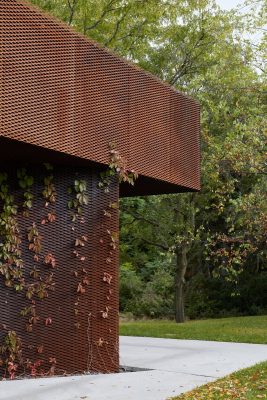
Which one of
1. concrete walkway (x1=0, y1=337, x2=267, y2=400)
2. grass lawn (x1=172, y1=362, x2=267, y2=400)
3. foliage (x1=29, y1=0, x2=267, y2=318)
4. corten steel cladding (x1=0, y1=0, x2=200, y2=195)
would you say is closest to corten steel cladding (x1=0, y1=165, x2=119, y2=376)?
concrete walkway (x1=0, y1=337, x2=267, y2=400)

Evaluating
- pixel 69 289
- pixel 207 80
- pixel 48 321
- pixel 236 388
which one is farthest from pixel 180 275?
pixel 236 388

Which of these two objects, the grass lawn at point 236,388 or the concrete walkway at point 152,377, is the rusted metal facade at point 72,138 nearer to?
the concrete walkway at point 152,377

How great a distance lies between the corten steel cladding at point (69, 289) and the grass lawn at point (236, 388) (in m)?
1.56

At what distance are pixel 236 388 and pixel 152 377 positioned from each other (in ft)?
3.50

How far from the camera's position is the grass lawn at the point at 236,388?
5.93m

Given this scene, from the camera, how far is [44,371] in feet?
23.1

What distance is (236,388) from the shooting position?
6379mm

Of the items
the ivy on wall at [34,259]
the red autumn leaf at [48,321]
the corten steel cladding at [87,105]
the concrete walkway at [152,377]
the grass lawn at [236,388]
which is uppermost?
the corten steel cladding at [87,105]

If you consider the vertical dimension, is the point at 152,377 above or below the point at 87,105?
below

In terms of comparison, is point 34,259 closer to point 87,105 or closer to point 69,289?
point 69,289

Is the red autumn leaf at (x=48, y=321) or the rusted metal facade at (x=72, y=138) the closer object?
the rusted metal facade at (x=72, y=138)

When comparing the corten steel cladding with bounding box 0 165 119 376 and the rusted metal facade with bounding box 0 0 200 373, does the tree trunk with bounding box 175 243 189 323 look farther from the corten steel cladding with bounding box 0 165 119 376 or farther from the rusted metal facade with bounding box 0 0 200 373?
the corten steel cladding with bounding box 0 165 119 376

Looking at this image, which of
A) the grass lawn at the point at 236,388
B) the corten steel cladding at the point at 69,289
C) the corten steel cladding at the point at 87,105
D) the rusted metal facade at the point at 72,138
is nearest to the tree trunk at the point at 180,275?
the corten steel cladding at the point at 87,105

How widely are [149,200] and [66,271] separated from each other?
35.0 feet
